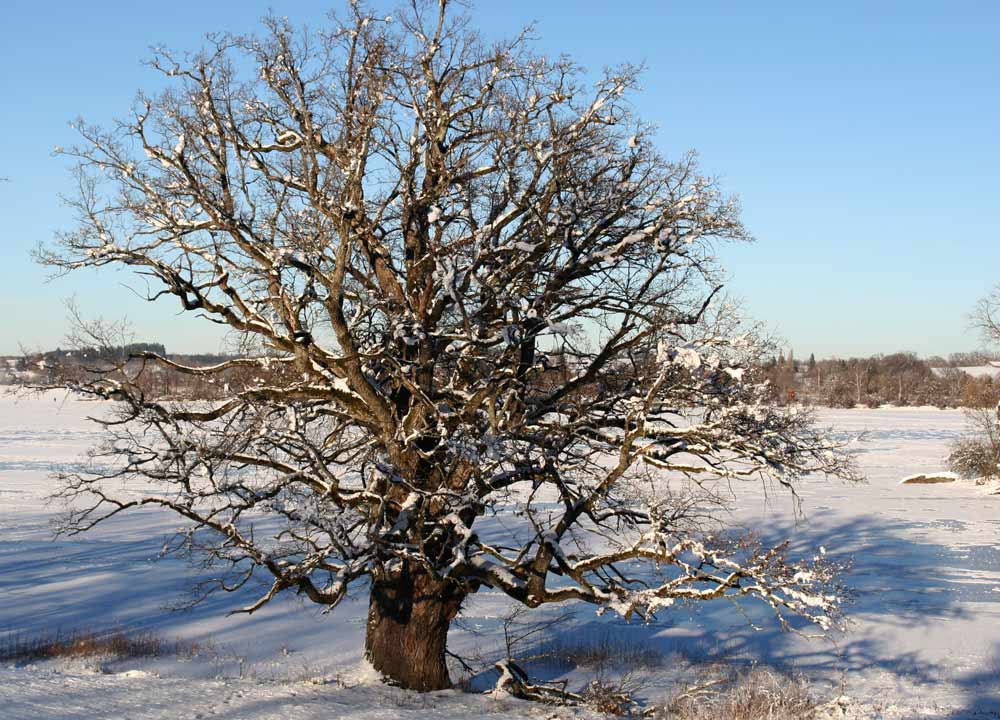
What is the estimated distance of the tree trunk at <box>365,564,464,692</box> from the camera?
34.3ft

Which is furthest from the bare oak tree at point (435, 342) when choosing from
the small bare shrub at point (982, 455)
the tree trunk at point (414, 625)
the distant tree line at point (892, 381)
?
the distant tree line at point (892, 381)

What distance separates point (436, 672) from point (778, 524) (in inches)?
763

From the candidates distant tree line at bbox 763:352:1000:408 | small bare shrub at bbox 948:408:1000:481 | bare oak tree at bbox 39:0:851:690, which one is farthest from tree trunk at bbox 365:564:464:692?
distant tree line at bbox 763:352:1000:408

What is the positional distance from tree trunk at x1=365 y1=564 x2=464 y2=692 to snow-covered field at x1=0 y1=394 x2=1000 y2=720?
398 mm

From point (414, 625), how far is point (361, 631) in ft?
17.7

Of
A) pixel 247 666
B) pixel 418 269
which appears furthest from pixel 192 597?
pixel 418 269

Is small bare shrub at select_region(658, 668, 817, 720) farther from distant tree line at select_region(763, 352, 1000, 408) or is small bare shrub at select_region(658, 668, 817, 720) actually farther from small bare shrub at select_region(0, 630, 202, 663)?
distant tree line at select_region(763, 352, 1000, 408)

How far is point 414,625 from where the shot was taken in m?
10.5

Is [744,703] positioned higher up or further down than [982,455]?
further down

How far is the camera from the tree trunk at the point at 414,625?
10.5 metres

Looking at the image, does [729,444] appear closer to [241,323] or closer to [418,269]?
[418,269]

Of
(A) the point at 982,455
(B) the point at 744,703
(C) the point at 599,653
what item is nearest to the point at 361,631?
(C) the point at 599,653

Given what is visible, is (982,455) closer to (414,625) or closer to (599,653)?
(599,653)

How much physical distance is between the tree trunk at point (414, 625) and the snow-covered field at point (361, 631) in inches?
15.6
